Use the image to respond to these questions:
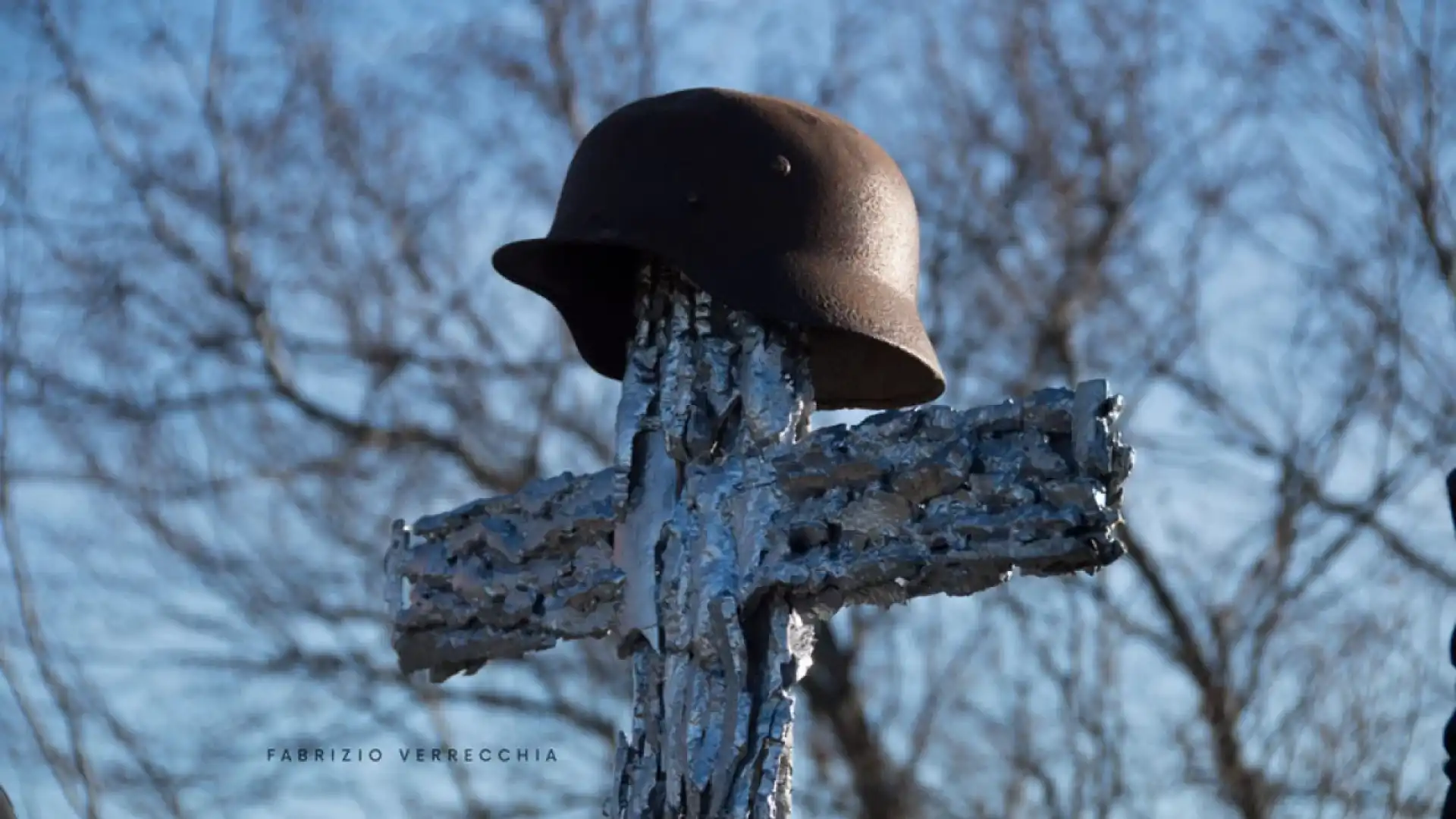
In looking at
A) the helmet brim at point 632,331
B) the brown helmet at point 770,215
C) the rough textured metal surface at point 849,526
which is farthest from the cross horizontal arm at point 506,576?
the brown helmet at point 770,215

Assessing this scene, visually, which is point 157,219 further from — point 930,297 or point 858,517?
point 858,517

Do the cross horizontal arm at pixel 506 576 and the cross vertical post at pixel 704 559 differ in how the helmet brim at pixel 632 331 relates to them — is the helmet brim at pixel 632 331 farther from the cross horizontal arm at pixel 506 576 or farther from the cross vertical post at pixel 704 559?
the cross horizontal arm at pixel 506 576

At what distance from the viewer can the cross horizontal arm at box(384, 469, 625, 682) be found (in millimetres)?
3691

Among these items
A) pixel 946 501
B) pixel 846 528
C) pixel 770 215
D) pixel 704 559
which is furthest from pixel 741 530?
pixel 770 215

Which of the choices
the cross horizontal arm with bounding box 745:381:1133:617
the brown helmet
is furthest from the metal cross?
the brown helmet

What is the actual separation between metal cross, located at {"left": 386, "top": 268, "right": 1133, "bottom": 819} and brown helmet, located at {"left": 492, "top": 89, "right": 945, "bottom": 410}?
4.0 inches

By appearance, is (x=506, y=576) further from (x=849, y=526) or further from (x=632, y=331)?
(x=849, y=526)

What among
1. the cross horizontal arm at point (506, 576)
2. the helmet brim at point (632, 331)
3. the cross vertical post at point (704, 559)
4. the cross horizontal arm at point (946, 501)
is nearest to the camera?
the cross horizontal arm at point (946, 501)

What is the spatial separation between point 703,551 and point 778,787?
0.37 meters

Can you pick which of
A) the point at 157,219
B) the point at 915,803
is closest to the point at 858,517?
the point at 915,803

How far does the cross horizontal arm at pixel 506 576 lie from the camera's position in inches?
145

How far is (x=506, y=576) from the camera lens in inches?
150

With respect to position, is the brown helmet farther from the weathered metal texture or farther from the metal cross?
the weathered metal texture

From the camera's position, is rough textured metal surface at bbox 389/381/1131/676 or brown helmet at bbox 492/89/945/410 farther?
brown helmet at bbox 492/89/945/410
